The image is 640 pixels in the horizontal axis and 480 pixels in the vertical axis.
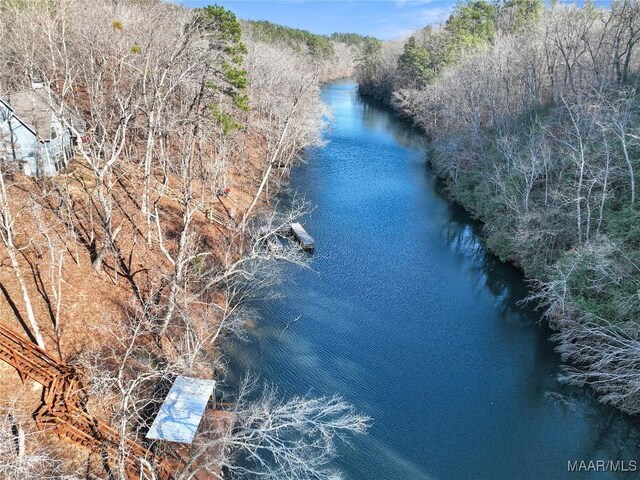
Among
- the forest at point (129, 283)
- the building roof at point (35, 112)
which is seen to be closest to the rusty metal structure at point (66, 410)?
the forest at point (129, 283)

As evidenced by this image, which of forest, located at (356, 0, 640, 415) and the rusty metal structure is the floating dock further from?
the rusty metal structure

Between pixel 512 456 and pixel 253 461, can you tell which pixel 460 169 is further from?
pixel 253 461

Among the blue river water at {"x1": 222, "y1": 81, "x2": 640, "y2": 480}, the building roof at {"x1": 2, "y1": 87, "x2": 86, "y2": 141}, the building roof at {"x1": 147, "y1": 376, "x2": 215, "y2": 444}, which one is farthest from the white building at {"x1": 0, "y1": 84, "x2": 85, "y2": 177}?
the building roof at {"x1": 147, "y1": 376, "x2": 215, "y2": 444}

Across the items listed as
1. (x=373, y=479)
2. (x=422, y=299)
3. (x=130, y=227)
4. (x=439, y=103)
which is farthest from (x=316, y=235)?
(x=439, y=103)

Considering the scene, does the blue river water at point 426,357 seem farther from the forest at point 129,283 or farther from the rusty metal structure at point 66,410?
the rusty metal structure at point 66,410

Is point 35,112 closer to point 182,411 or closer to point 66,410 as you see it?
point 66,410

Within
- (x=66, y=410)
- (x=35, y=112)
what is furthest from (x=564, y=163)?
(x=35, y=112)
